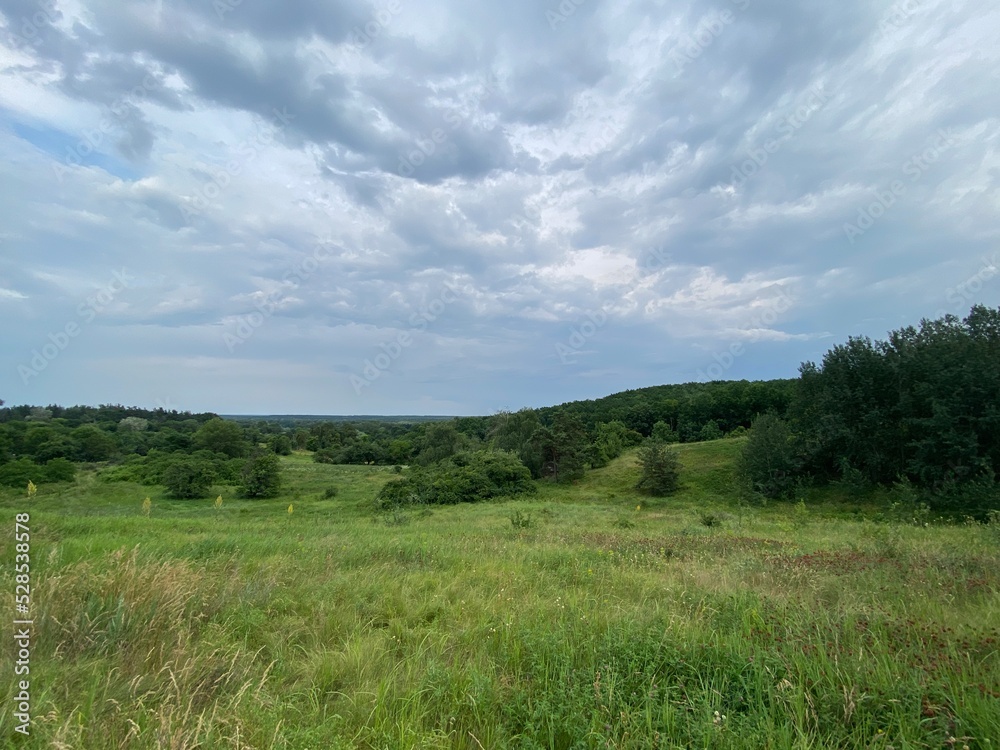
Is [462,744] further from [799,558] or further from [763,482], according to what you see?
[763,482]

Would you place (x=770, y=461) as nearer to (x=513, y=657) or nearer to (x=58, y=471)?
(x=513, y=657)

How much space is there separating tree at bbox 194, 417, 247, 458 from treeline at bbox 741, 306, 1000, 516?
213 ft

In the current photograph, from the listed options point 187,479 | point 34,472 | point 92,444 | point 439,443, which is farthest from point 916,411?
point 92,444

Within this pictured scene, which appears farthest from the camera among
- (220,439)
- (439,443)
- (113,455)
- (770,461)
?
(220,439)

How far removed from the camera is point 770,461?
36062 millimetres

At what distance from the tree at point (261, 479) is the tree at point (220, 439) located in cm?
2472

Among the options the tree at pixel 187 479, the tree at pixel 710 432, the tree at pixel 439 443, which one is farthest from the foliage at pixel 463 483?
the tree at pixel 710 432

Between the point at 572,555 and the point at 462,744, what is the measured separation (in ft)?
17.1

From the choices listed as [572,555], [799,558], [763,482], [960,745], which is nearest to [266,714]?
[960,745]

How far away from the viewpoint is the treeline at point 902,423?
2661cm

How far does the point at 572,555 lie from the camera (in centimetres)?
744

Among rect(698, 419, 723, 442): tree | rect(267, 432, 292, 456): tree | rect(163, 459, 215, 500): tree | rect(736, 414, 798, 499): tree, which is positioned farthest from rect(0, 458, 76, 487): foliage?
rect(698, 419, 723, 442): tree

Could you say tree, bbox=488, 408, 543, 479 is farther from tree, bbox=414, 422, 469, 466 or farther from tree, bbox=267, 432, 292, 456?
tree, bbox=267, 432, 292, 456

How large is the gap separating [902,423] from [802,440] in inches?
262
